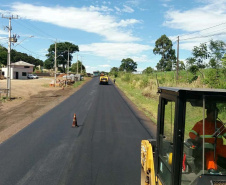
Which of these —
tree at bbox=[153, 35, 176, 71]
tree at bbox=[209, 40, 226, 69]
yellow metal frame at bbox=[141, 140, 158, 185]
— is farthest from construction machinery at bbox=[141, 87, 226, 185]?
tree at bbox=[153, 35, 176, 71]

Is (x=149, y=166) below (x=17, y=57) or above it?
below

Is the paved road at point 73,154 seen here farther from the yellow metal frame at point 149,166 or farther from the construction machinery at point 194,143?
the construction machinery at point 194,143

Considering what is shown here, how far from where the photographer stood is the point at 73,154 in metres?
8.45

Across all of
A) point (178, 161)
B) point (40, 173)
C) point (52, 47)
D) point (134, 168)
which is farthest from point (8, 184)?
point (52, 47)

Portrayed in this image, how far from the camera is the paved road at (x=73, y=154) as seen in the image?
6.49m

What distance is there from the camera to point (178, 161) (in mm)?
2893

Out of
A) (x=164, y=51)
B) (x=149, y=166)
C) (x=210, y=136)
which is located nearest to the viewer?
(x=210, y=136)

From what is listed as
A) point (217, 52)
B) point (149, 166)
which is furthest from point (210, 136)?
point (217, 52)

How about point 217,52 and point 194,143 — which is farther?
point 217,52

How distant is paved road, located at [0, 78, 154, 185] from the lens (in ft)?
21.3

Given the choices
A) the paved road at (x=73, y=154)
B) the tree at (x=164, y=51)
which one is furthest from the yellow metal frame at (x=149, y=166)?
the tree at (x=164, y=51)

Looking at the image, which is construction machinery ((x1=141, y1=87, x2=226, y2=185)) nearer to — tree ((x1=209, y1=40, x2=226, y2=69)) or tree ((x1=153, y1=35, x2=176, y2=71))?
tree ((x1=209, y1=40, x2=226, y2=69))

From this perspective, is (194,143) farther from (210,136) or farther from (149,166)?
(149,166)

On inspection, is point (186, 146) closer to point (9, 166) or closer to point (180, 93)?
point (180, 93)
